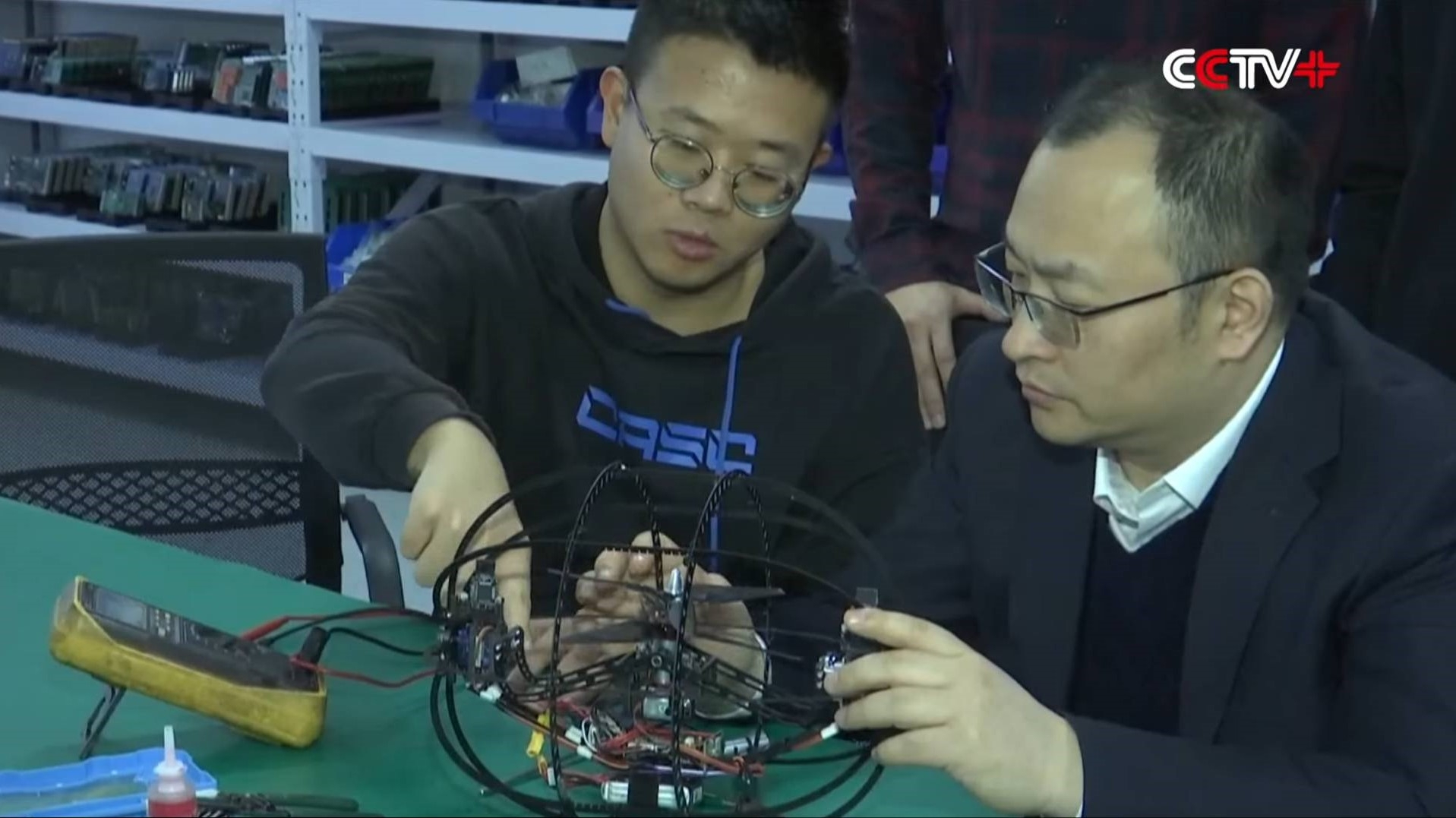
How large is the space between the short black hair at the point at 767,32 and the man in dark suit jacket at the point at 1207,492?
0.81ft

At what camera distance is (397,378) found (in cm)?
126

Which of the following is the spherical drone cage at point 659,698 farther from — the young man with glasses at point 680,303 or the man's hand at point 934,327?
the man's hand at point 934,327

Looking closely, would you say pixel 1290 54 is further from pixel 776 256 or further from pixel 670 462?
pixel 670 462

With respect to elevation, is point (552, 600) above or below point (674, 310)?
below

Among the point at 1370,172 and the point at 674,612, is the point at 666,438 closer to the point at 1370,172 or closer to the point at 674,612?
the point at 674,612

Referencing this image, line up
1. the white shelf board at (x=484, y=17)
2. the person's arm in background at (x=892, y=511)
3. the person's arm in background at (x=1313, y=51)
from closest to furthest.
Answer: the person's arm in background at (x=892, y=511) → the person's arm in background at (x=1313, y=51) → the white shelf board at (x=484, y=17)

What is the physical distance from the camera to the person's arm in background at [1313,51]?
171cm

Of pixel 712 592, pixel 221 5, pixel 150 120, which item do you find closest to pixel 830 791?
pixel 712 592

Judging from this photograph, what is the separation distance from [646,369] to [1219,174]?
565 mm

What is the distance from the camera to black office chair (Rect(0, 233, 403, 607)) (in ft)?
5.16

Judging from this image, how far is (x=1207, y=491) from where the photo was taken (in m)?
1.26

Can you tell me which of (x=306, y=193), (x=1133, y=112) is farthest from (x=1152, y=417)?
(x=306, y=193)

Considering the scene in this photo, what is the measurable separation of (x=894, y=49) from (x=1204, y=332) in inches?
32.1

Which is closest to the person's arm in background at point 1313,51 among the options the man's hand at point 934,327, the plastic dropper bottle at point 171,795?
the man's hand at point 934,327
